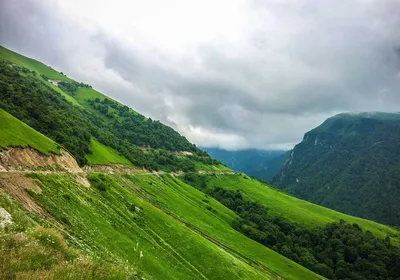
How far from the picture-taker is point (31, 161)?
66125 mm

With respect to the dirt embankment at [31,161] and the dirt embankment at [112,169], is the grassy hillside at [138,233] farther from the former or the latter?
the dirt embankment at [112,169]

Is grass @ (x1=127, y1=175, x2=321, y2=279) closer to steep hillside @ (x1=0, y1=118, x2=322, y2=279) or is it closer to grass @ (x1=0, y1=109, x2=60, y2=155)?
steep hillside @ (x1=0, y1=118, x2=322, y2=279)

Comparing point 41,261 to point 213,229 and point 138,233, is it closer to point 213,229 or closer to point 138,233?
point 138,233

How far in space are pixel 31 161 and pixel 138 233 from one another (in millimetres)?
28366

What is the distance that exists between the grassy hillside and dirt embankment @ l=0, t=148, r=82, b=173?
441 cm

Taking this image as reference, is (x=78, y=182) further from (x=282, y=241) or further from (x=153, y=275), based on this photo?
(x=282, y=241)

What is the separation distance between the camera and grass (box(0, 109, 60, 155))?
64062mm

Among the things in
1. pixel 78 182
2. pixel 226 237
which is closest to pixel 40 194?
pixel 78 182

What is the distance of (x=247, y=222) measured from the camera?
187875 mm

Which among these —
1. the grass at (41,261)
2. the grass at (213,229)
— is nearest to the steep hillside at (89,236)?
the grass at (41,261)

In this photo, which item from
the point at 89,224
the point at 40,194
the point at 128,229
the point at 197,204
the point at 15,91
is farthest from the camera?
the point at 197,204

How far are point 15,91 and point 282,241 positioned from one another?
16648cm

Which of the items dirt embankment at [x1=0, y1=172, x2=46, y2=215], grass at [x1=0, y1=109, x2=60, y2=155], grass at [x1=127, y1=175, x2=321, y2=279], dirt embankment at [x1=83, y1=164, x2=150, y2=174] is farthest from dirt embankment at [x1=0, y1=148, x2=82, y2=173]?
grass at [x1=127, y1=175, x2=321, y2=279]

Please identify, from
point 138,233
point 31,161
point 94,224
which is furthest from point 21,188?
point 138,233
